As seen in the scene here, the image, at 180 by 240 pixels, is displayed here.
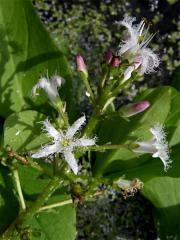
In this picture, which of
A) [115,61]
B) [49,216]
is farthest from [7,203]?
[115,61]

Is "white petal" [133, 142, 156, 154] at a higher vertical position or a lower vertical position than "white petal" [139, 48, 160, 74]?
lower

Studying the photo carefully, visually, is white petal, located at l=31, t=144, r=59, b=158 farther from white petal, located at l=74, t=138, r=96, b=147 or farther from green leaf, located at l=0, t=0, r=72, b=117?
green leaf, located at l=0, t=0, r=72, b=117

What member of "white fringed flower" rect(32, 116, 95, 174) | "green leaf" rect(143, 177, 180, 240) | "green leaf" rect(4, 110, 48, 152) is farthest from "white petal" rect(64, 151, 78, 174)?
"green leaf" rect(143, 177, 180, 240)

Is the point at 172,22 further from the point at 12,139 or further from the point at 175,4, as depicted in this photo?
the point at 12,139

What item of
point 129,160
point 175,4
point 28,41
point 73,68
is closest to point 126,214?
point 129,160

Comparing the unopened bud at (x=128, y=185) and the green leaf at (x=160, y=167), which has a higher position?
the unopened bud at (x=128, y=185)

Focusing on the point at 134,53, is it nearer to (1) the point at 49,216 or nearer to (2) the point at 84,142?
(2) the point at 84,142

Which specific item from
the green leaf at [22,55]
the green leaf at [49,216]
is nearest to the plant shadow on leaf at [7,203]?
the green leaf at [49,216]

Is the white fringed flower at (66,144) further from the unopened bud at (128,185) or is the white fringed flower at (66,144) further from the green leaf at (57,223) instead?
the green leaf at (57,223)
